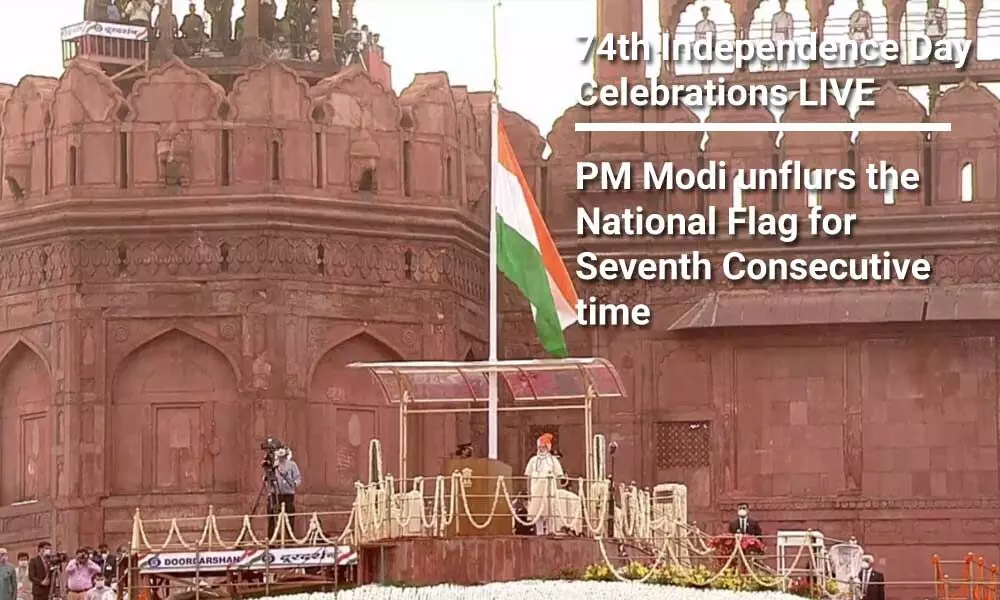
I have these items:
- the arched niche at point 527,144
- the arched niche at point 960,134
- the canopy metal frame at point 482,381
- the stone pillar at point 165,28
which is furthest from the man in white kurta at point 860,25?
the canopy metal frame at point 482,381

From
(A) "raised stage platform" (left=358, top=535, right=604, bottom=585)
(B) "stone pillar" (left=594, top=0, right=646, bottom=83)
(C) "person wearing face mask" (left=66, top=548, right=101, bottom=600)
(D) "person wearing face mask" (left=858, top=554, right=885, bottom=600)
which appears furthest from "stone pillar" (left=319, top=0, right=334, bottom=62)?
(A) "raised stage platform" (left=358, top=535, right=604, bottom=585)

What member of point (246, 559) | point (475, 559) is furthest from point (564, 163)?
point (475, 559)

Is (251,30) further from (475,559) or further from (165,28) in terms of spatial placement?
(475,559)

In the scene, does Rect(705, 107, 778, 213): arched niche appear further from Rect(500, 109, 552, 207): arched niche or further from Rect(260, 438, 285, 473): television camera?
Rect(260, 438, 285, 473): television camera

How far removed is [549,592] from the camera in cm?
3191

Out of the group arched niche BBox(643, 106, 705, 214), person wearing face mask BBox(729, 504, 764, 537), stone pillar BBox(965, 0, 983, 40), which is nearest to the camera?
person wearing face mask BBox(729, 504, 764, 537)

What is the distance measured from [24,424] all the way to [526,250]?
10314mm

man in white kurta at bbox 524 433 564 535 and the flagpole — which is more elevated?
the flagpole

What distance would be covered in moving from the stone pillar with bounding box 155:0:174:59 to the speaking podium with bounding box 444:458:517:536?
1387cm

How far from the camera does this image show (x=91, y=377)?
4153 cm

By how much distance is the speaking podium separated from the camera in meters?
32.4

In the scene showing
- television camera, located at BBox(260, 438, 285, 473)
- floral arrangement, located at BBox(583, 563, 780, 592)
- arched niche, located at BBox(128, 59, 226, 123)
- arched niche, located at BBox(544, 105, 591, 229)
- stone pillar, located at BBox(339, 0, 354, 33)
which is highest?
stone pillar, located at BBox(339, 0, 354, 33)

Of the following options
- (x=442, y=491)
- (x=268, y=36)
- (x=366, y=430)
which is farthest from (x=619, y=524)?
(x=268, y=36)

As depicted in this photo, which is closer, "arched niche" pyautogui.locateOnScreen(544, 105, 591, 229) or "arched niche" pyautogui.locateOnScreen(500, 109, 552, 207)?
"arched niche" pyautogui.locateOnScreen(544, 105, 591, 229)
